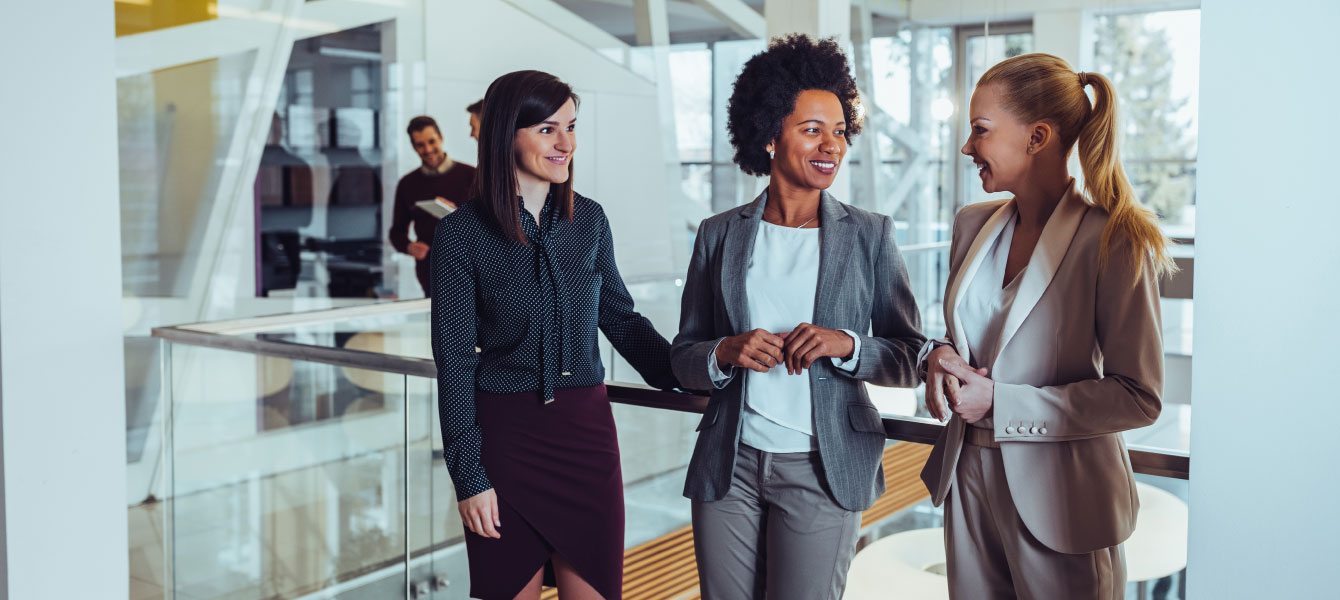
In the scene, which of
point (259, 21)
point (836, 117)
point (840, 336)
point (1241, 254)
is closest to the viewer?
point (1241, 254)

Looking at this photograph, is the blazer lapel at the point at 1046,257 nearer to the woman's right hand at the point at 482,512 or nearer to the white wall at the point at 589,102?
the woman's right hand at the point at 482,512

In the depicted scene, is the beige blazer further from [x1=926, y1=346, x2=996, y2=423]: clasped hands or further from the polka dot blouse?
the polka dot blouse

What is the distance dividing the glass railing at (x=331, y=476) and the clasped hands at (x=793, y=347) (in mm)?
1649

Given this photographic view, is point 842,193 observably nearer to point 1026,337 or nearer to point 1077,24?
point 1026,337

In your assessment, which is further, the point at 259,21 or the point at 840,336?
the point at 259,21

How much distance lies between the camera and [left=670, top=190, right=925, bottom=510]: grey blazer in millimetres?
1909

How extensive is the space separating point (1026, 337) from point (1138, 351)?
17cm

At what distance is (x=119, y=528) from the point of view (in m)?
2.85

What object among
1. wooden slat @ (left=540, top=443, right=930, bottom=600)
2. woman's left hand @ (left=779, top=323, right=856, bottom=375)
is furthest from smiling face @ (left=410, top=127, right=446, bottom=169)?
woman's left hand @ (left=779, top=323, right=856, bottom=375)

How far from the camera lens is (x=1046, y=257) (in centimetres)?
157

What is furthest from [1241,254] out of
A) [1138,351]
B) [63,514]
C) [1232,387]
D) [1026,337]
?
[63,514]

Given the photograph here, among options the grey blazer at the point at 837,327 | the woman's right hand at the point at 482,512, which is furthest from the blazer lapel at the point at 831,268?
the woman's right hand at the point at 482,512

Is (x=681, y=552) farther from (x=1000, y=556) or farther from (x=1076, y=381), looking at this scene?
(x=1076, y=381)

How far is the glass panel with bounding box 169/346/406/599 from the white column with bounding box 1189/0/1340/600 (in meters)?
3.49
